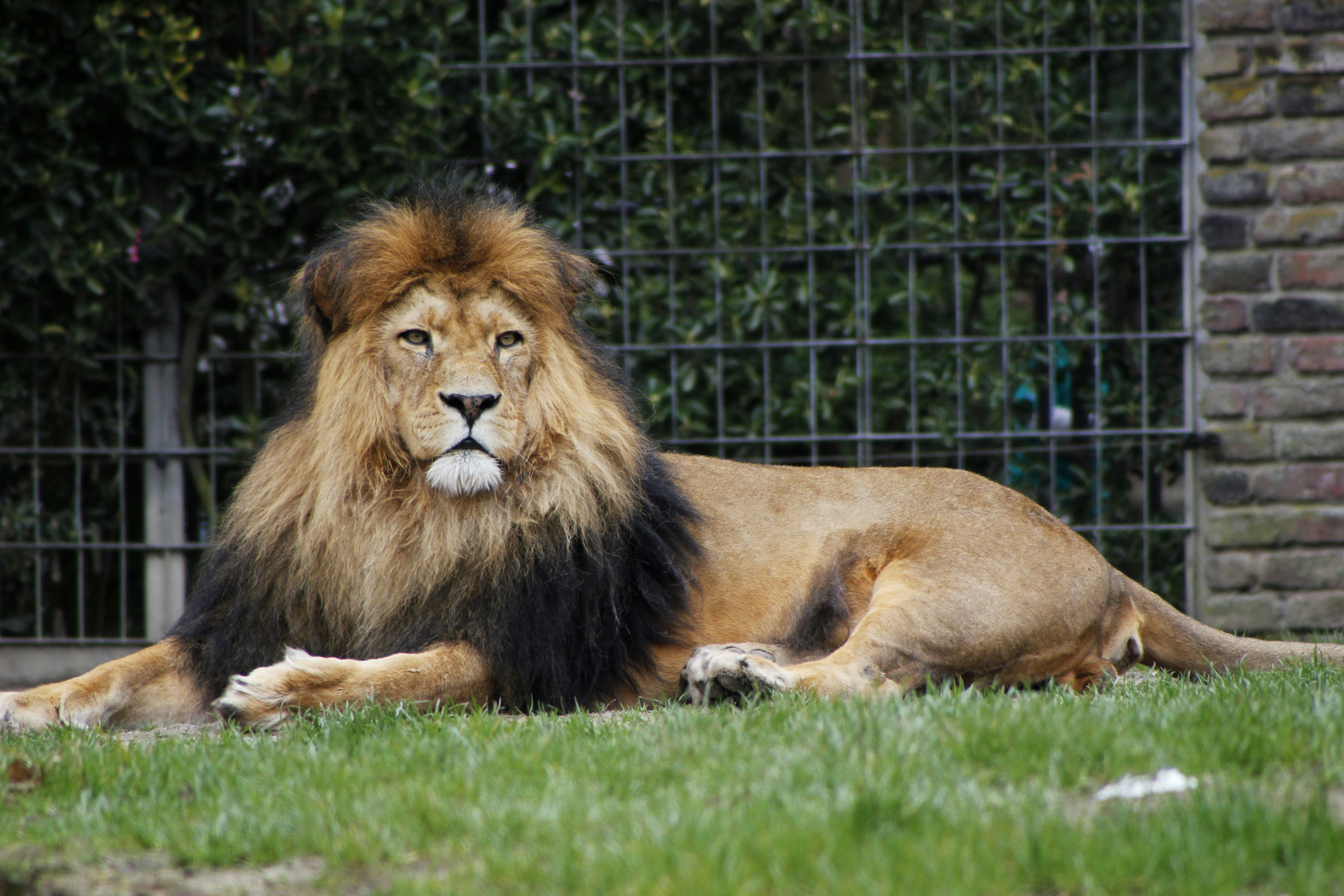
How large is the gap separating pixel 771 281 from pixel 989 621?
254cm

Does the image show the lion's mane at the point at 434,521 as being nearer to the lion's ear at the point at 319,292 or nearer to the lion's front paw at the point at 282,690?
the lion's ear at the point at 319,292

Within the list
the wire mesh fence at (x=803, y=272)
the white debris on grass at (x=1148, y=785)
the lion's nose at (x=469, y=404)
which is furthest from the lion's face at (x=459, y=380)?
the wire mesh fence at (x=803, y=272)

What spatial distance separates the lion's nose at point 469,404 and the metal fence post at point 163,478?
9.52 feet

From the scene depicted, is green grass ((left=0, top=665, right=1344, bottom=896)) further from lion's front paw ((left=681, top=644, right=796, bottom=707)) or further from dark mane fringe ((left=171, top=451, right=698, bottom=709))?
dark mane fringe ((left=171, top=451, right=698, bottom=709))

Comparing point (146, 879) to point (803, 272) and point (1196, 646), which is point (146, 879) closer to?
point (1196, 646)

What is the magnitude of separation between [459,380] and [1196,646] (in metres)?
2.27

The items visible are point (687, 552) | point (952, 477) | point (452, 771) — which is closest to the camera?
point (452, 771)

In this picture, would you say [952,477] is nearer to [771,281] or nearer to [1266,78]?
[771,281]

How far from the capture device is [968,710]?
8.22 ft

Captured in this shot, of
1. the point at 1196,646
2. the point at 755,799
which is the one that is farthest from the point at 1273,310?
the point at 755,799

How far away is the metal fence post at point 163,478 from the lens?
5.49m

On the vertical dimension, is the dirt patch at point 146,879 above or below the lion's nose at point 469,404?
below

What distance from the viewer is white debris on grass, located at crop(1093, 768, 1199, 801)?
6.79 feet

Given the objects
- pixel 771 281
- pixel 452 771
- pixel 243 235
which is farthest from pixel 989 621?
pixel 243 235
